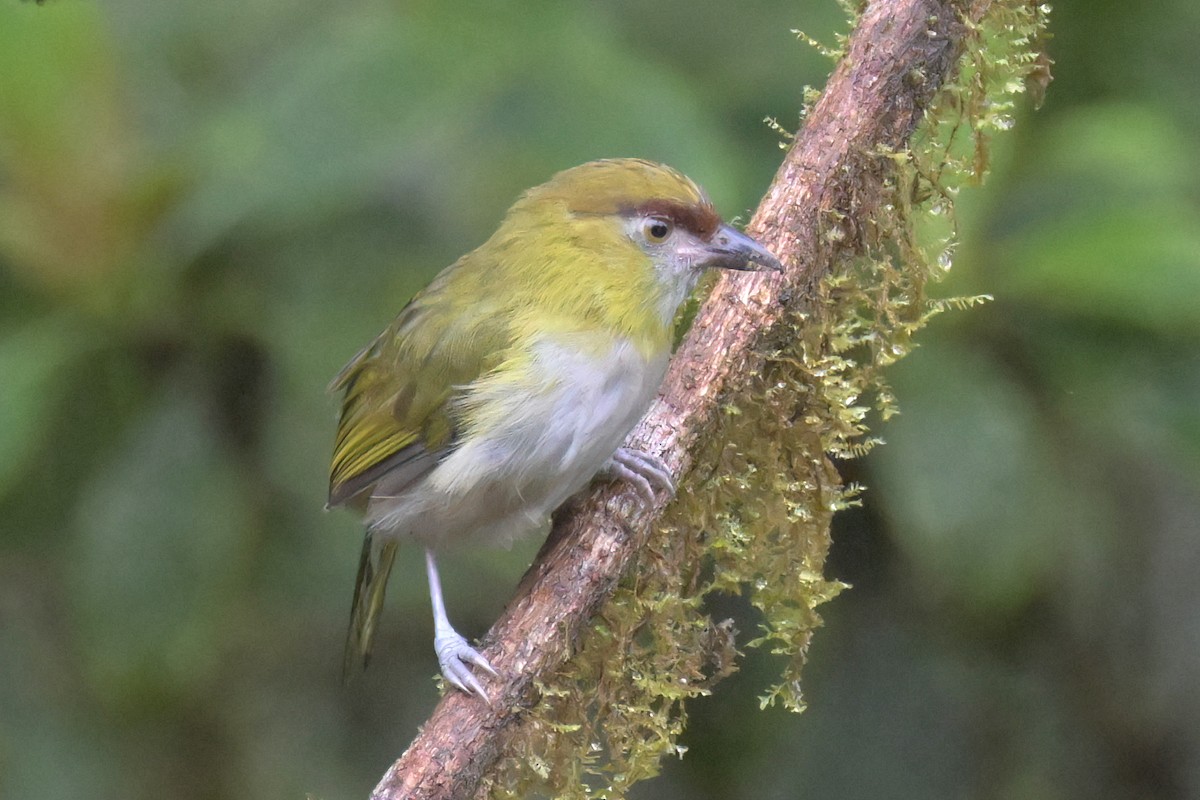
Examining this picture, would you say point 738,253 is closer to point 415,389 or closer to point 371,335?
point 415,389

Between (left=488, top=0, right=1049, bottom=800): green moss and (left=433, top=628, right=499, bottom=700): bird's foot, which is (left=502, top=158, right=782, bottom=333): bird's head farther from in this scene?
(left=433, top=628, right=499, bottom=700): bird's foot

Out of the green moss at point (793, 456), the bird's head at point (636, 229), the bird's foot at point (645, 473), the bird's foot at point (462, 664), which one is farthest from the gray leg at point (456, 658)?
the bird's head at point (636, 229)

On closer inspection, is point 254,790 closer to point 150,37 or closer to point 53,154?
point 53,154

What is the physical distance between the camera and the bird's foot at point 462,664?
1814 millimetres

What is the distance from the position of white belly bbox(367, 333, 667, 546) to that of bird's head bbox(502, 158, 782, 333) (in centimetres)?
14

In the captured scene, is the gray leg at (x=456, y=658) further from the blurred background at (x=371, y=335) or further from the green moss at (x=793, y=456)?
the blurred background at (x=371, y=335)

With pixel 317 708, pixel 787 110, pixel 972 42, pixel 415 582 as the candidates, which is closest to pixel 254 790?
pixel 317 708

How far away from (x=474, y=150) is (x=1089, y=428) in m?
1.40

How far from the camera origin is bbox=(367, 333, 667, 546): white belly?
2047 millimetres

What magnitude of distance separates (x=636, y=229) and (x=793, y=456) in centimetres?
47

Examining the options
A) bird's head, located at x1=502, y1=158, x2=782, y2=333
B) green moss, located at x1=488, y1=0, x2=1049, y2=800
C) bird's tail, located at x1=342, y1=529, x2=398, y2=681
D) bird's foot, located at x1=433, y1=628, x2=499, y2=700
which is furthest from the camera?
bird's tail, located at x1=342, y1=529, x2=398, y2=681

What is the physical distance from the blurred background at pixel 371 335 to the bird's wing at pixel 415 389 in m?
0.19

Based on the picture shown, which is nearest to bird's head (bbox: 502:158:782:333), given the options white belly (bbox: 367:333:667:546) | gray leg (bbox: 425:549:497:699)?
white belly (bbox: 367:333:667:546)

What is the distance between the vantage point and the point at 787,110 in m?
2.65
